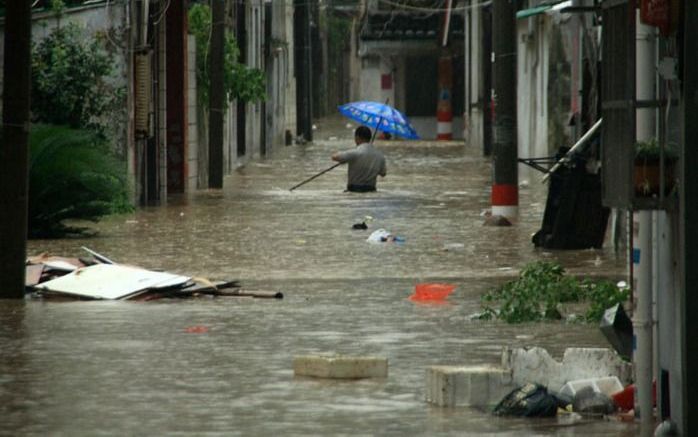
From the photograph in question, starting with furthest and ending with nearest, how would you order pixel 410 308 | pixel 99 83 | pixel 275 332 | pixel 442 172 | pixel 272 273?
pixel 442 172, pixel 99 83, pixel 272 273, pixel 410 308, pixel 275 332

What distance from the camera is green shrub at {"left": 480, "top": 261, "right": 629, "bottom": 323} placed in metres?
14.2

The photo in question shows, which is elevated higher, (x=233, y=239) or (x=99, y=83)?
(x=99, y=83)

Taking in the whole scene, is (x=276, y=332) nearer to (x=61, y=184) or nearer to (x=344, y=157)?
(x=61, y=184)

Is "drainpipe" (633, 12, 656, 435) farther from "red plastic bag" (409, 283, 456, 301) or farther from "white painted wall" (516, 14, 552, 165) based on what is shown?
"white painted wall" (516, 14, 552, 165)

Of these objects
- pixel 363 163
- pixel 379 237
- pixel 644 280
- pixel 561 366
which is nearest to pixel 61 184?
pixel 379 237

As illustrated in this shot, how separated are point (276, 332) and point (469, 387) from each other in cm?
343

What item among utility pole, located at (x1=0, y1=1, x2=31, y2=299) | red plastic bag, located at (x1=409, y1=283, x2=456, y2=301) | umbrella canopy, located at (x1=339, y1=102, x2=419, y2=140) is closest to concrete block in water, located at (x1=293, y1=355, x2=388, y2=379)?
red plastic bag, located at (x1=409, y1=283, x2=456, y2=301)

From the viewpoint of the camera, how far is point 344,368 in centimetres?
1126

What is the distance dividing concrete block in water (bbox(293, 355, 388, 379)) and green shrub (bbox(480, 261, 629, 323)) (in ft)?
9.44

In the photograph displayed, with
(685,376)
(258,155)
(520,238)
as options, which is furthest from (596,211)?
(258,155)

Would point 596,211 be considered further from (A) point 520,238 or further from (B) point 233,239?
(B) point 233,239

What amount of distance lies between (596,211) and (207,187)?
49.2ft

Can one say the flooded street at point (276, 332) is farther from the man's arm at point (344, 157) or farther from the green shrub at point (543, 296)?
the man's arm at point (344, 157)

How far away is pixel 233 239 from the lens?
22.4 m
